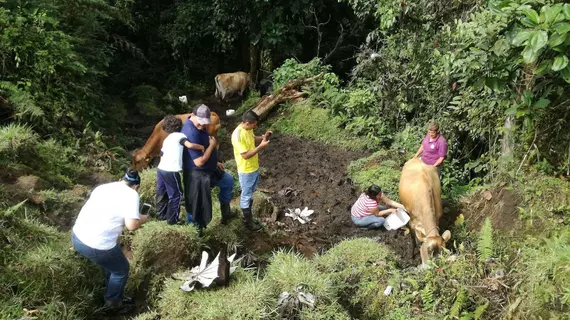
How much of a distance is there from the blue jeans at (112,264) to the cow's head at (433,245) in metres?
3.55

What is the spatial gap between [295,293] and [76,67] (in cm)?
601

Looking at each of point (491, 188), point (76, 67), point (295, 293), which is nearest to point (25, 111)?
point (76, 67)

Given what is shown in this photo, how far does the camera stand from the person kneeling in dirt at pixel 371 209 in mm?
6637

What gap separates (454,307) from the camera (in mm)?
4535

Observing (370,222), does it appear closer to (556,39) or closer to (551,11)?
(556,39)

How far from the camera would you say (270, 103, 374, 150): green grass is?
33.0 feet

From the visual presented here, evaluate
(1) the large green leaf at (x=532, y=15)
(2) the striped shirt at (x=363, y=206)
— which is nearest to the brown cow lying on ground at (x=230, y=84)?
(2) the striped shirt at (x=363, y=206)

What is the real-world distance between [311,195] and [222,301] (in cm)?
414

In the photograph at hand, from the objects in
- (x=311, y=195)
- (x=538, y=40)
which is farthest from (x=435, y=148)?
(x=538, y=40)

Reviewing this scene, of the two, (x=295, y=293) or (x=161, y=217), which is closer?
(x=295, y=293)

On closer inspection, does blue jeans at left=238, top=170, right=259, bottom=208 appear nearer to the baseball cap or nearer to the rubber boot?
the rubber boot

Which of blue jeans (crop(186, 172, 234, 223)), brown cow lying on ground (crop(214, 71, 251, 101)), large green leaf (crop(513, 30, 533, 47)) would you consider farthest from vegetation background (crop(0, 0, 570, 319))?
brown cow lying on ground (crop(214, 71, 251, 101))

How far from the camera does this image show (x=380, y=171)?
823 cm

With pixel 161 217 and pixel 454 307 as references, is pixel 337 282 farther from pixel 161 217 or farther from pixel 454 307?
pixel 161 217
